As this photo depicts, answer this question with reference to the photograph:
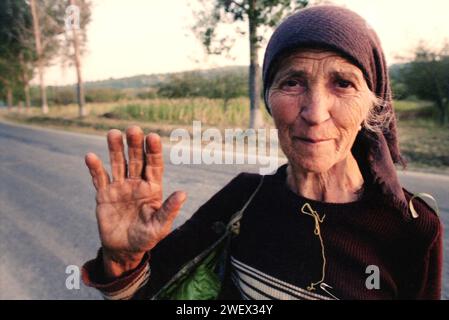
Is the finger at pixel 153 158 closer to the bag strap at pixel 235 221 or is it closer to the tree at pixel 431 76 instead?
the bag strap at pixel 235 221

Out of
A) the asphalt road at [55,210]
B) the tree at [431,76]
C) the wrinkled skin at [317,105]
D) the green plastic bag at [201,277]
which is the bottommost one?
the asphalt road at [55,210]

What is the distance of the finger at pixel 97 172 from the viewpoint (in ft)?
3.81

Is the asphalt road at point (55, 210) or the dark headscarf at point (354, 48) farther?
the asphalt road at point (55, 210)

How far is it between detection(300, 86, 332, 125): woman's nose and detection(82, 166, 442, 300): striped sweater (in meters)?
0.30

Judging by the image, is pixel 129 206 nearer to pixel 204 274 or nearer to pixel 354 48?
pixel 204 274

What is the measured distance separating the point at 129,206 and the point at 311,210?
2.01ft

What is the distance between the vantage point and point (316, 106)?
1225 mm

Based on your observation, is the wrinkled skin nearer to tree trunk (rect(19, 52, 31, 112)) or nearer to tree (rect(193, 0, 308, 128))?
tree (rect(193, 0, 308, 128))

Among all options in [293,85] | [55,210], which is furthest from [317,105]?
[55,210]

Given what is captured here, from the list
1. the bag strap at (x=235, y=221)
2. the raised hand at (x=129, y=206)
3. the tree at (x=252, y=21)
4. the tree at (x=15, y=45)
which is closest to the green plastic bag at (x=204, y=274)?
the bag strap at (x=235, y=221)

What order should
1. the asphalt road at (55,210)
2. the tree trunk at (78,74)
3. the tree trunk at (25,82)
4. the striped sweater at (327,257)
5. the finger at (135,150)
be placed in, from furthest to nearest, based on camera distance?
the tree trunk at (25,82)
the tree trunk at (78,74)
the asphalt road at (55,210)
the striped sweater at (327,257)
the finger at (135,150)

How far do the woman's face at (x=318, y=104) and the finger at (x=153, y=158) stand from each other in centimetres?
44

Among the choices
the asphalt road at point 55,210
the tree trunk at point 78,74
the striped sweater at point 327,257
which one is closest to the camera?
the striped sweater at point 327,257

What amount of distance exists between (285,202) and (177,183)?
4843mm
